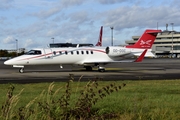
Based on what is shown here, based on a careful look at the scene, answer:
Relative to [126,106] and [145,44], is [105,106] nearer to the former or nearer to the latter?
[126,106]

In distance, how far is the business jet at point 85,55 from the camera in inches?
1231

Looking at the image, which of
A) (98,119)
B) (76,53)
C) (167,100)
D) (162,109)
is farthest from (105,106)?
(76,53)

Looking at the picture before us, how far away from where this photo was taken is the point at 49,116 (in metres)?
6.59

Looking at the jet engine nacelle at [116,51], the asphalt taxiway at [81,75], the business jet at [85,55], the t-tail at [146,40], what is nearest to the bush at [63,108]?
the asphalt taxiway at [81,75]

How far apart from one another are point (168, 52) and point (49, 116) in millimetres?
153926

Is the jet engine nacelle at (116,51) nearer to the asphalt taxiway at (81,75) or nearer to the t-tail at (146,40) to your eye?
the t-tail at (146,40)

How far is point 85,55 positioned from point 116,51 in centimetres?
320

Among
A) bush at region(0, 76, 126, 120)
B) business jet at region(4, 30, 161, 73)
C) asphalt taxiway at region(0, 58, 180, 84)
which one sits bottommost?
asphalt taxiway at region(0, 58, 180, 84)

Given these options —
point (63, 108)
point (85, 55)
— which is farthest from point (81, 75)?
point (63, 108)

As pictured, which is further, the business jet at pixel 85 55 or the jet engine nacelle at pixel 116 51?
the jet engine nacelle at pixel 116 51

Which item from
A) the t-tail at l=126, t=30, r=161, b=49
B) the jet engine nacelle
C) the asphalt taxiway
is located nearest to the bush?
the asphalt taxiway

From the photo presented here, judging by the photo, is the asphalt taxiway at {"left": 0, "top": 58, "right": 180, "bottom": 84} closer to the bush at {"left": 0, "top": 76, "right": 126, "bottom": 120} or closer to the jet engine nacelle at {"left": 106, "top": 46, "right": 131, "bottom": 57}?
the jet engine nacelle at {"left": 106, "top": 46, "right": 131, "bottom": 57}

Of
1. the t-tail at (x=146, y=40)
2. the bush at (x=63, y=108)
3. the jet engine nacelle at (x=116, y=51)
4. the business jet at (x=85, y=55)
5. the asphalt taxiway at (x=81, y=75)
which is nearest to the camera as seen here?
the bush at (x=63, y=108)

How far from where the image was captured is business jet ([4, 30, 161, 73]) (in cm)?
3126
